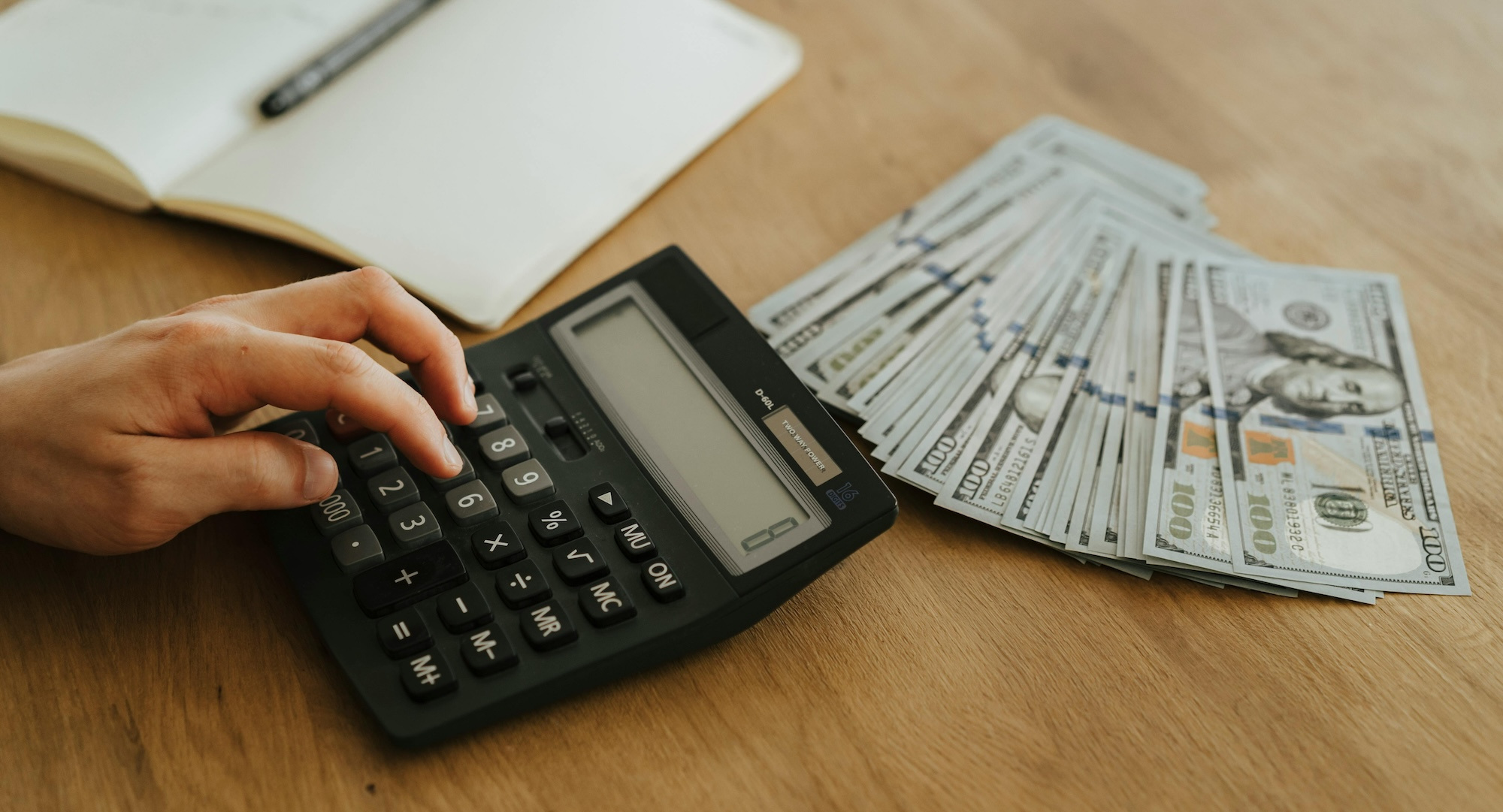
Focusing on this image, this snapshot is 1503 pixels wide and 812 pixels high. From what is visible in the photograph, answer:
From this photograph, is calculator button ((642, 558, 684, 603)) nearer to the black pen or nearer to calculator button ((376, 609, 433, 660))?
calculator button ((376, 609, 433, 660))

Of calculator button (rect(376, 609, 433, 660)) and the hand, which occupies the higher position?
the hand

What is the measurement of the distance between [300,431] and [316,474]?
47 millimetres

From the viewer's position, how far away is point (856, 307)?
2.19 feet

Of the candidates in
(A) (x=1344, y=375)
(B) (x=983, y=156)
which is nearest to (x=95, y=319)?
(B) (x=983, y=156)

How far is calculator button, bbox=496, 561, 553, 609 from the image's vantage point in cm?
46

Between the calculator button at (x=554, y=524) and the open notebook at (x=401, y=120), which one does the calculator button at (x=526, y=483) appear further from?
the open notebook at (x=401, y=120)

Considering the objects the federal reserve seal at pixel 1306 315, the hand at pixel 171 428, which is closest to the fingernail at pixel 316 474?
the hand at pixel 171 428

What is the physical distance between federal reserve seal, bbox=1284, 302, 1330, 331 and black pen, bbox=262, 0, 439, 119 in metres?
0.68

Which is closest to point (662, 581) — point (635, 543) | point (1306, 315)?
point (635, 543)

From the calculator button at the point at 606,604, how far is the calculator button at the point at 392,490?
0.34ft

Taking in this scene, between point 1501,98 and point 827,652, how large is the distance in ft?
2.61

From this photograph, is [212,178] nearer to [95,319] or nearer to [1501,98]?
[95,319]

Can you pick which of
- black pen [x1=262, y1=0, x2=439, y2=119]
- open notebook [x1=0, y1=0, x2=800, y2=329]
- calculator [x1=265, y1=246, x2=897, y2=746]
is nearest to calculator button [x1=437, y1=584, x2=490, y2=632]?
calculator [x1=265, y1=246, x2=897, y2=746]

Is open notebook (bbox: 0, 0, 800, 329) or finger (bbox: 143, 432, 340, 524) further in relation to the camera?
open notebook (bbox: 0, 0, 800, 329)
